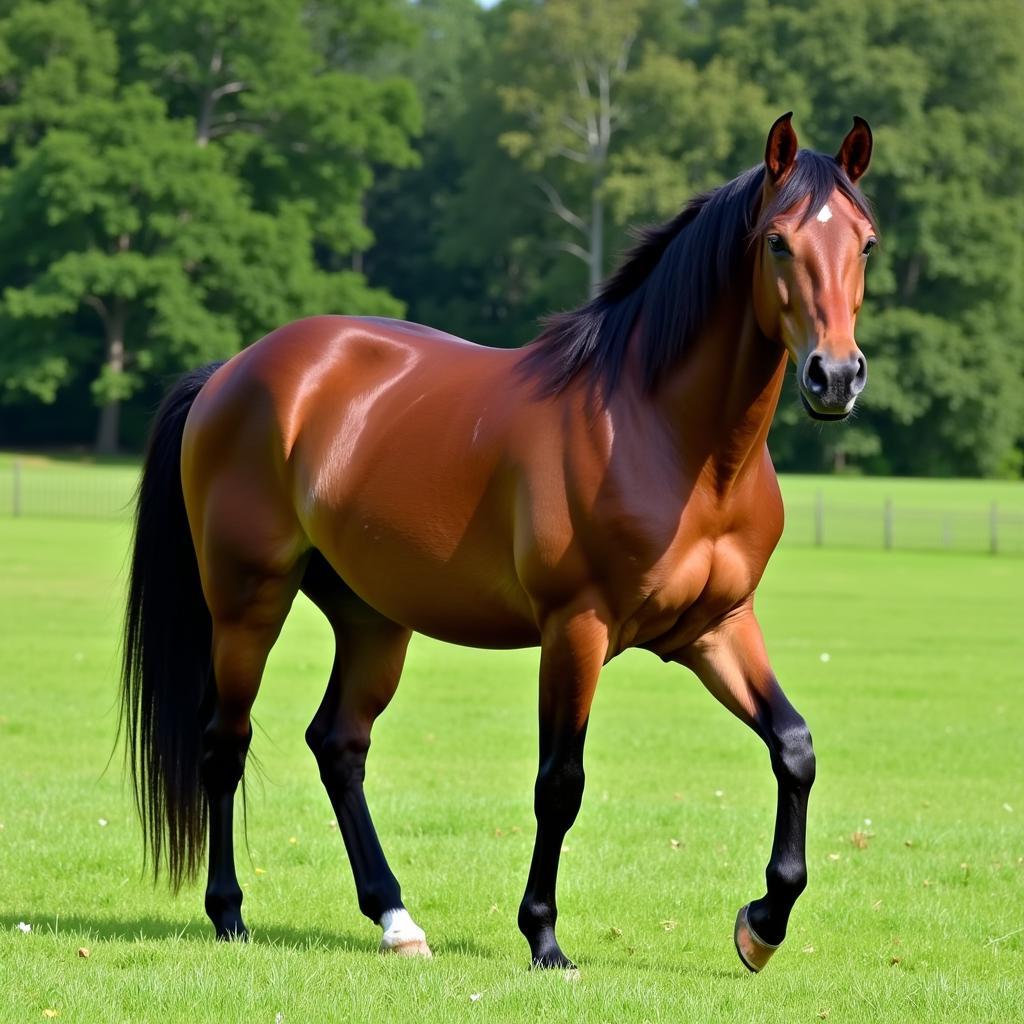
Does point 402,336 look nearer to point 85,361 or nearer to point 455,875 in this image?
point 455,875

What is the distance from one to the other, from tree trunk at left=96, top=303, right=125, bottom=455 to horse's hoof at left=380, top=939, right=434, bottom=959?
2041 inches

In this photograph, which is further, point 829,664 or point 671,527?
point 829,664

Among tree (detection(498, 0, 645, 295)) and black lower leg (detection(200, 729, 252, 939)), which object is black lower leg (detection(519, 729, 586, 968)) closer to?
black lower leg (detection(200, 729, 252, 939))

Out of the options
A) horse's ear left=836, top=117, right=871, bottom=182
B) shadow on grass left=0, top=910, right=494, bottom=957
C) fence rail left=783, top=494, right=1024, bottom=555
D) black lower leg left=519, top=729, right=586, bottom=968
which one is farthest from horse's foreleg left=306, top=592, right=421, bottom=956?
fence rail left=783, top=494, right=1024, bottom=555

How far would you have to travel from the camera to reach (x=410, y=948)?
588 centimetres

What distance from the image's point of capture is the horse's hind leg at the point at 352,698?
6.47 metres

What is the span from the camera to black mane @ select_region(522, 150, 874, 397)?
5055 mm

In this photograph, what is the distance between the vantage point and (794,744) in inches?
215

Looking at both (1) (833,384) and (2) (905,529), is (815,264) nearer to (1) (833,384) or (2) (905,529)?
(1) (833,384)

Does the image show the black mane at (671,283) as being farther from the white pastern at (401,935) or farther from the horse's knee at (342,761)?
the white pastern at (401,935)

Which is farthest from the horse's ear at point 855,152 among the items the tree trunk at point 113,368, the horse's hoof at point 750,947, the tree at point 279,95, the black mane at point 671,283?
the tree at point 279,95

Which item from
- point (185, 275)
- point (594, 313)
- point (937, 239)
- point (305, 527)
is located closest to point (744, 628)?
point (594, 313)

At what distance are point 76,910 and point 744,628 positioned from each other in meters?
2.94

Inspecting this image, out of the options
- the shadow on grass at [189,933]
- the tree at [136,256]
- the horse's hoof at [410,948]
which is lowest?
the tree at [136,256]
